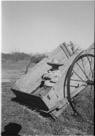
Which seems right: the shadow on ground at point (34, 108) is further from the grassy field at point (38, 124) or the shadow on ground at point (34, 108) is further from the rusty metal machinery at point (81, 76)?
the rusty metal machinery at point (81, 76)

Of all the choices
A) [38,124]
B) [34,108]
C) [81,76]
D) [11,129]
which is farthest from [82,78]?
[11,129]

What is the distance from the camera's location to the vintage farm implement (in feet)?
12.9

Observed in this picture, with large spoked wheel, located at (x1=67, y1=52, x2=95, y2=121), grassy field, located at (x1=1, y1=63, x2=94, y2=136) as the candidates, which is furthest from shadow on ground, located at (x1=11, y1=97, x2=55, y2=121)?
large spoked wheel, located at (x1=67, y1=52, x2=95, y2=121)

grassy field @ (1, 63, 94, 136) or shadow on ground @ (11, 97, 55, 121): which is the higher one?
shadow on ground @ (11, 97, 55, 121)

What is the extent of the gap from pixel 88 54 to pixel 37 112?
1797 mm

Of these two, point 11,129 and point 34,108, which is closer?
point 11,129

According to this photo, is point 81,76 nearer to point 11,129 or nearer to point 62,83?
point 62,83

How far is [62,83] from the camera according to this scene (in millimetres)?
4227

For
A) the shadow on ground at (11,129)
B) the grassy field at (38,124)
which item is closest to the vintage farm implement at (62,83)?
the grassy field at (38,124)

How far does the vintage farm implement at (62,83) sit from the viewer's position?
394 cm

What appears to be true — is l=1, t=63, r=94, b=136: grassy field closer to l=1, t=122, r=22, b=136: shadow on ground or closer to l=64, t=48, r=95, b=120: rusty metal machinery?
l=1, t=122, r=22, b=136: shadow on ground

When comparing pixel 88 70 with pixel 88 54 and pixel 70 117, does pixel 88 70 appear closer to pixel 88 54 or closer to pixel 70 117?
pixel 88 54

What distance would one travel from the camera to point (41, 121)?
409 centimetres

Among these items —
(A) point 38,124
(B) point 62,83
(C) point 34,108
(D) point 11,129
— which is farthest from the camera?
(C) point 34,108
